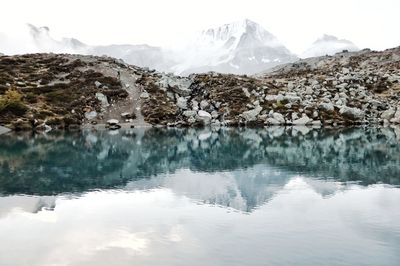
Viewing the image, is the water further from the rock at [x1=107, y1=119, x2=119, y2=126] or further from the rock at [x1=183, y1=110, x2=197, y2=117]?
the rock at [x1=183, y1=110, x2=197, y2=117]

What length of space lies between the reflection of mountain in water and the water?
0.76 ft

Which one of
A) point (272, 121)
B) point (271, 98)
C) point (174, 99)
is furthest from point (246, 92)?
point (174, 99)

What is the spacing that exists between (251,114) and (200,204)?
9794 centimetres

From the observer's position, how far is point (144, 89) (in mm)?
152875

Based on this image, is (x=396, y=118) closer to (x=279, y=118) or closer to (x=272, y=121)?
(x=279, y=118)

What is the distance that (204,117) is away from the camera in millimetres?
143750

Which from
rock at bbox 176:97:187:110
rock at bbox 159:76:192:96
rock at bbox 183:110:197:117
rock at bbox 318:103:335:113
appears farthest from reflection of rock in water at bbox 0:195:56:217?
rock at bbox 159:76:192:96

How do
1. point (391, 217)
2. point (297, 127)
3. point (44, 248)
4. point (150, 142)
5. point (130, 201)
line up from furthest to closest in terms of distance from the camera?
point (297, 127)
point (150, 142)
point (130, 201)
point (391, 217)
point (44, 248)

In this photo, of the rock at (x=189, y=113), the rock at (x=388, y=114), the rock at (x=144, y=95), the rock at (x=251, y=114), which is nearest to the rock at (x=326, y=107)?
the rock at (x=388, y=114)

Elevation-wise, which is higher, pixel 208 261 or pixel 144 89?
pixel 144 89

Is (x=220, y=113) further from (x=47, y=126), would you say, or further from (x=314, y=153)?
(x=314, y=153)

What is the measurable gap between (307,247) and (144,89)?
4923 inches

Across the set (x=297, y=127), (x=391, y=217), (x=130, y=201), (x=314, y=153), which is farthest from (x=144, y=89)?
(x=391, y=217)

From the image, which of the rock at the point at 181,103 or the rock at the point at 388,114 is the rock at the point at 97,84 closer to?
the rock at the point at 181,103
